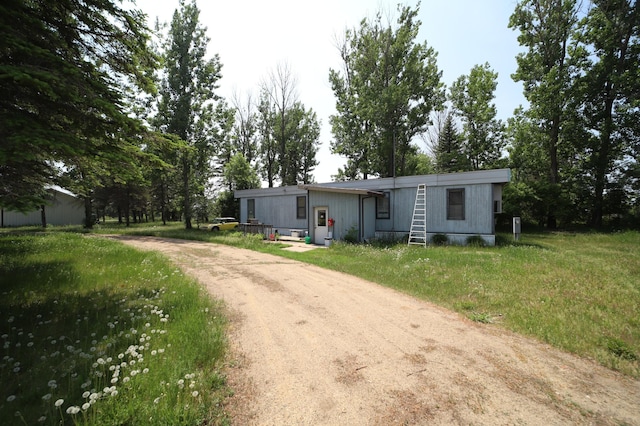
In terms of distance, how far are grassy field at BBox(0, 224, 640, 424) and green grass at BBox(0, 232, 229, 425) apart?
0.02 m

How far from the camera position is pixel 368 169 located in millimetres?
29297

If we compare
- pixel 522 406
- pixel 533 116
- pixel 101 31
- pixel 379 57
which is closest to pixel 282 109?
pixel 379 57

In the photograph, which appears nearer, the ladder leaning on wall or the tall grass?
the tall grass

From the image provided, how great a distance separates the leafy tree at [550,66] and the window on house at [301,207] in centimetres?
1968

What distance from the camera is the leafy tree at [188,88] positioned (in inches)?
945

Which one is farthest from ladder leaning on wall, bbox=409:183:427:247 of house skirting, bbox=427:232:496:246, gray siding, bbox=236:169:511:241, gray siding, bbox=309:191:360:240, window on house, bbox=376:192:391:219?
gray siding, bbox=309:191:360:240

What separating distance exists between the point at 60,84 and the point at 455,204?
50.2ft

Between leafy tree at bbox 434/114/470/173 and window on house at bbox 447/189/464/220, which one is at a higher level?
leafy tree at bbox 434/114/470/173

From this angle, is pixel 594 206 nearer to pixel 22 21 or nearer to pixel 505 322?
pixel 505 322

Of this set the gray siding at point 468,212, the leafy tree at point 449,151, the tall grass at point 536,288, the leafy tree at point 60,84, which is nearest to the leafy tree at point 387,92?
the leafy tree at point 449,151

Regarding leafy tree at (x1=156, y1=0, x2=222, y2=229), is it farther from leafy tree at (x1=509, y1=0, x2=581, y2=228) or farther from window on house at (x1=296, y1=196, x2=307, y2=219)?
leafy tree at (x1=509, y1=0, x2=581, y2=228)

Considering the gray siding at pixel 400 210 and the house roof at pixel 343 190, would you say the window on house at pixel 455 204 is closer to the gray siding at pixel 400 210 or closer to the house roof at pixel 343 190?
the gray siding at pixel 400 210

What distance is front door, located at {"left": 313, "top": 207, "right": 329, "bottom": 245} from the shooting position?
52.0 feet

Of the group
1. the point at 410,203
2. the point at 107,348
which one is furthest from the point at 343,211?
the point at 107,348
